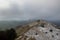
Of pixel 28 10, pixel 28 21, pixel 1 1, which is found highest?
pixel 1 1

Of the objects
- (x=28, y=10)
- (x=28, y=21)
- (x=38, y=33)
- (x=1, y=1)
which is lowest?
(x=38, y=33)

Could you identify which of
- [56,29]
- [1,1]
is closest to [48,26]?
[56,29]

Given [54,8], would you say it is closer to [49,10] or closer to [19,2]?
[49,10]

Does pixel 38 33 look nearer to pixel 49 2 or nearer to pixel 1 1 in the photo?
pixel 49 2

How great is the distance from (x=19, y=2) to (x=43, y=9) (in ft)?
1.98

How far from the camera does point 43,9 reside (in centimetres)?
391

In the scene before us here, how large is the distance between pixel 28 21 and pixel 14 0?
61 centimetres

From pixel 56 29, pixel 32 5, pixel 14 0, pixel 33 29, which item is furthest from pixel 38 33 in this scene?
pixel 14 0

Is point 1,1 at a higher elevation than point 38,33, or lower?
higher

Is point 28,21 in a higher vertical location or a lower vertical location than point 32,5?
lower

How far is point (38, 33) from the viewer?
3766 millimetres

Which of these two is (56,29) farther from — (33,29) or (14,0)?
(14,0)

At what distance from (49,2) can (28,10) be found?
552 mm

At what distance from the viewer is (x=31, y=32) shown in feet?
12.3
